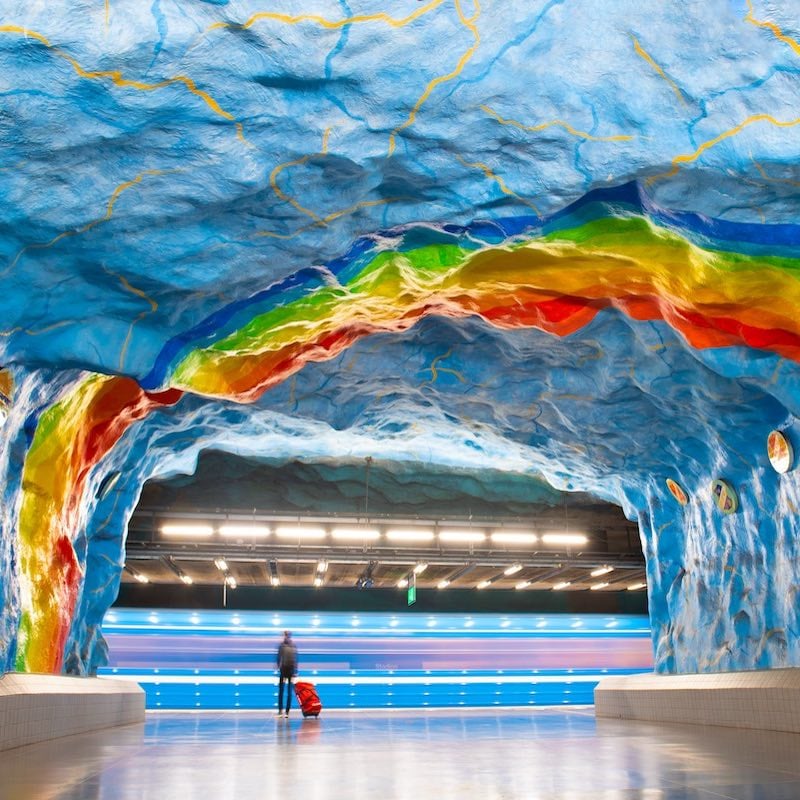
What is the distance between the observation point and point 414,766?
554 centimetres

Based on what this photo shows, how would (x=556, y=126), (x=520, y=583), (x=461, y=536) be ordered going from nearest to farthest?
(x=556, y=126)
(x=461, y=536)
(x=520, y=583)

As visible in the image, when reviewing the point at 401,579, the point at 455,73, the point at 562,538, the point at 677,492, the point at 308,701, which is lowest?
the point at 308,701

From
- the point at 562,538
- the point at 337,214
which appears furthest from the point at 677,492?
the point at 337,214

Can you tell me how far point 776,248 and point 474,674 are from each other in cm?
1464

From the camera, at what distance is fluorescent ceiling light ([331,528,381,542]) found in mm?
14398

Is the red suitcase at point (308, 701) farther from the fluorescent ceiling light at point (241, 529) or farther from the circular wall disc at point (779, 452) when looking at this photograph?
Answer: the circular wall disc at point (779, 452)

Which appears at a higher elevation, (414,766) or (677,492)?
(677,492)

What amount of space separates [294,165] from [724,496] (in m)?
7.13

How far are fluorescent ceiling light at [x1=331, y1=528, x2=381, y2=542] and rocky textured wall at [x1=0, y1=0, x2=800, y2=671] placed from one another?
3438 mm

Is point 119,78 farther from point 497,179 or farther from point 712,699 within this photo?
point 712,699

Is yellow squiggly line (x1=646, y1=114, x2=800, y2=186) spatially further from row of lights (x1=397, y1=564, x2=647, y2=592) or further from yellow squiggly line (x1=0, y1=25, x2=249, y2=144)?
row of lights (x1=397, y1=564, x2=647, y2=592)

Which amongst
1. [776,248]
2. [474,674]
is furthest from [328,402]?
[474,674]

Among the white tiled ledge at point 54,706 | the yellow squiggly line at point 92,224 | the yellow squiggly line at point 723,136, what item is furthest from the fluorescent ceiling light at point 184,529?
the yellow squiggly line at point 723,136

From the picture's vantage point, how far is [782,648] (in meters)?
8.89
